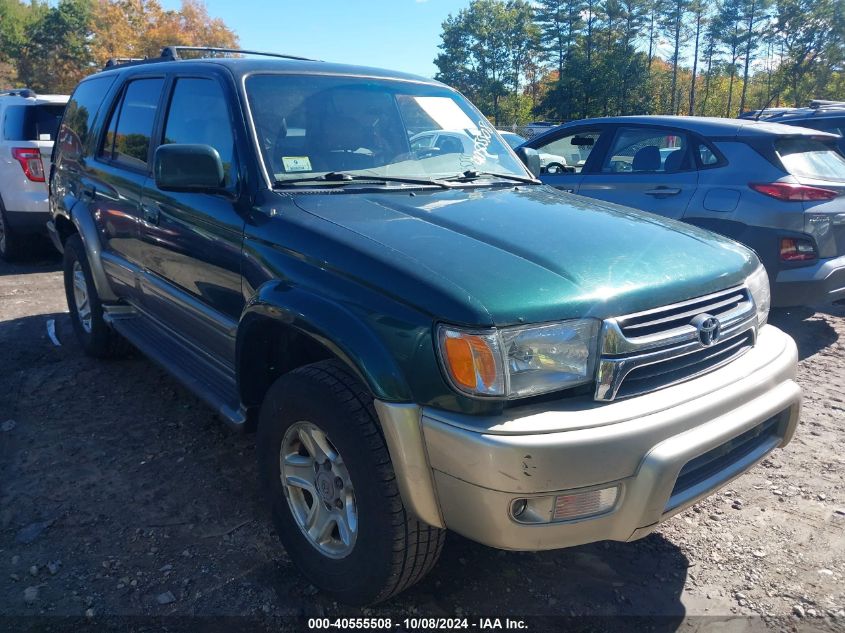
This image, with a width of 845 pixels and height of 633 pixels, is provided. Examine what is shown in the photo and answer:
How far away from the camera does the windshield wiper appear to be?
9.56 ft

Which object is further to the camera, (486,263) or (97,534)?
(97,534)

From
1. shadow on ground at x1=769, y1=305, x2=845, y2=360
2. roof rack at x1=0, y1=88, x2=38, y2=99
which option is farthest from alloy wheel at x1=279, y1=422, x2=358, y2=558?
roof rack at x1=0, y1=88, x2=38, y2=99

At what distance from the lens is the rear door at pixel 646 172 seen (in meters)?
5.73

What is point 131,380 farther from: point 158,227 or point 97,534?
point 97,534

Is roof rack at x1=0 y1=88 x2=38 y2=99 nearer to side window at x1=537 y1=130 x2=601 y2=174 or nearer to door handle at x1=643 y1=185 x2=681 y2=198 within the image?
side window at x1=537 y1=130 x2=601 y2=174

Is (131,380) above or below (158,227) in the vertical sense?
below

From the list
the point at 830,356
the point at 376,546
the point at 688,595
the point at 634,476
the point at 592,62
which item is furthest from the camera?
the point at 592,62

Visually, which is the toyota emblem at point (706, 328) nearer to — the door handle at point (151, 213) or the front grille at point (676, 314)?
the front grille at point (676, 314)

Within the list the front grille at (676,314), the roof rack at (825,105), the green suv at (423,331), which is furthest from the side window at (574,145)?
the front grille at (676,314)

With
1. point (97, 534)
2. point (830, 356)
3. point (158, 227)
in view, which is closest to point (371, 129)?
point (158, 227)

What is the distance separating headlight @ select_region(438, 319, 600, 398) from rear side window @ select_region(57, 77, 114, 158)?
3.75m

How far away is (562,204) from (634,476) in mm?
1464

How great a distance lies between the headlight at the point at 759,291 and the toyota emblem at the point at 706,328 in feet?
1.39

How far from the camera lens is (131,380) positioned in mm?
4652
